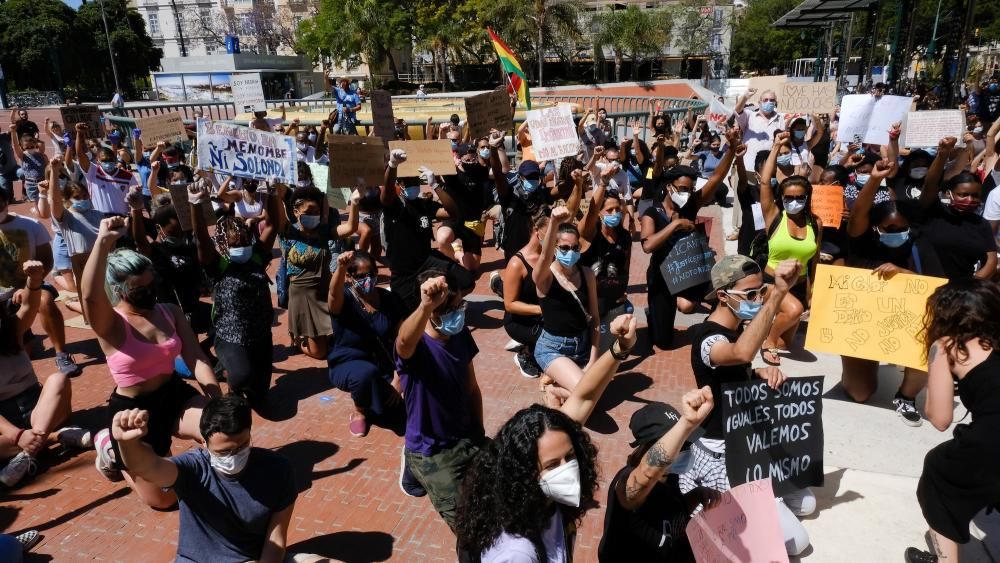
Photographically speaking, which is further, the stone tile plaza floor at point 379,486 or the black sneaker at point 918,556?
the stone tile plaza floor at point 379,486

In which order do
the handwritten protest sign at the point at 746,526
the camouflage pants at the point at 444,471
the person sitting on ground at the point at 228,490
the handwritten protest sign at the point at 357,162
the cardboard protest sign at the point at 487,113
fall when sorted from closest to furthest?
1. the handwritten protest sign at the point at 746,526
2. the person sitting on ground at the point at 228,490
3. the camouflage pants at the point at 444,471
4. the handwritten protest sign at the point at 357,162
5. the cardboard protest sign at the point at 487,113

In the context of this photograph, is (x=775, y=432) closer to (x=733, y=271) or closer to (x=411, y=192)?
(x=733, y=271)

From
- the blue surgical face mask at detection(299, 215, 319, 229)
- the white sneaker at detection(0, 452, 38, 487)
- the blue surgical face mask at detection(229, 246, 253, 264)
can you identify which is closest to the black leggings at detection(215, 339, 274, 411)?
the blue surgical face mask at detection(229, 246, 253, 264)

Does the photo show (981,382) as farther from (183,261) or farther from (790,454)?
(183,261)

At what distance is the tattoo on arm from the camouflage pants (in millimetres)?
1471

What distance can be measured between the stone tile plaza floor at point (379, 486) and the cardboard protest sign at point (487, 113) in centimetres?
394

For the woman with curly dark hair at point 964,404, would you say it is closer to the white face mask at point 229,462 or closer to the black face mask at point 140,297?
the white face mask at point 229,462

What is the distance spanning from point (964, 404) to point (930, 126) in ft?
17.1

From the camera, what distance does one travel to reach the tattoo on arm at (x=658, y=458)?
2.51 metres

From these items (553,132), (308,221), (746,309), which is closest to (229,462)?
(746,309)

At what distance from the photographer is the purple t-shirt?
3.64 m

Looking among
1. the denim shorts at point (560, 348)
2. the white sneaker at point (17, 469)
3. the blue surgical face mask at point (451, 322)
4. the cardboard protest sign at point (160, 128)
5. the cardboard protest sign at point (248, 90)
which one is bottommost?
the white sneaker at point (17, 469)

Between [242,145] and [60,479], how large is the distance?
359 cm

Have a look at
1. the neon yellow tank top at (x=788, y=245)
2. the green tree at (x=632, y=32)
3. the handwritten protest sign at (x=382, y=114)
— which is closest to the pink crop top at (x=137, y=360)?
the neon yellow tank top at (x=788, y=245)
